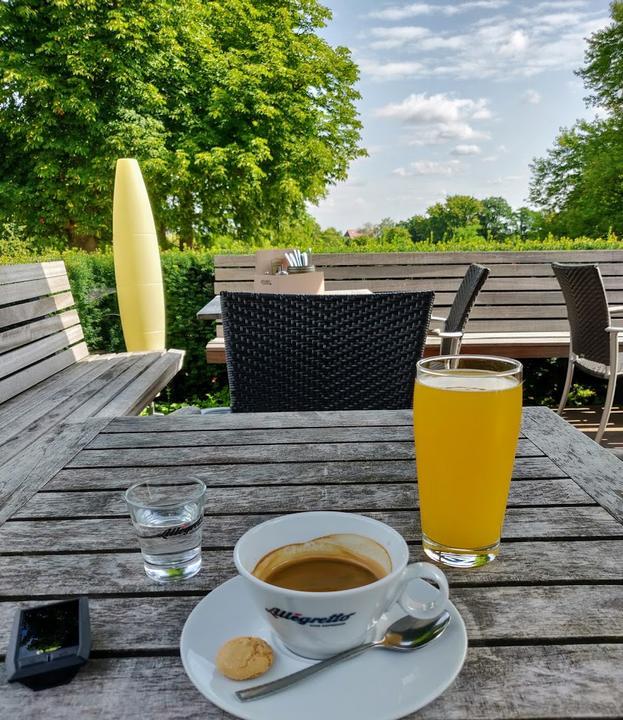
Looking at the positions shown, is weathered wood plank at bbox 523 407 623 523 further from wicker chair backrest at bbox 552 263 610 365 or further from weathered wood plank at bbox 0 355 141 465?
wicker chair backrest at bbox 552 263 610 365

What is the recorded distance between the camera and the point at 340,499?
780 millimetres

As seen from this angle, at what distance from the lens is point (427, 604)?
0.51 meters

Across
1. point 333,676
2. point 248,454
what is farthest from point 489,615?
point 248,454

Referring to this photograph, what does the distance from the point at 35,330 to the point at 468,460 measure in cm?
237

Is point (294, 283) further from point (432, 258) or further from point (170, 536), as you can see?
point (432, 258)

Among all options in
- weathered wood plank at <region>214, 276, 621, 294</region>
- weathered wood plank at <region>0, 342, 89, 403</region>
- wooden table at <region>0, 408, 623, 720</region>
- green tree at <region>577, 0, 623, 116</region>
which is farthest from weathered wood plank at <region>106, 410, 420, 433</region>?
green tree at <region>577, 0, 623, 116</region>

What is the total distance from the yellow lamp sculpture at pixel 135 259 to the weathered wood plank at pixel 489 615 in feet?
9.70

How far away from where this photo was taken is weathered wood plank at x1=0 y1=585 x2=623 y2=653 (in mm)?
495

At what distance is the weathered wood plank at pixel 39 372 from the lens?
211 centimetres

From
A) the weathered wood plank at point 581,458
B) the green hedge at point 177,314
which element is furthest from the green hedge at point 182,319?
the weathered wood plank at point 581,458

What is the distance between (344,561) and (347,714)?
Answer: 0.14 metres

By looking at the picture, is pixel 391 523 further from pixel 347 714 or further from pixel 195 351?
pixel 195 351

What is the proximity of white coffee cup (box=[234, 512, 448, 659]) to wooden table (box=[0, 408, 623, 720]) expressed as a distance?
0.07 m

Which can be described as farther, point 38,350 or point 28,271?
point 28,271
